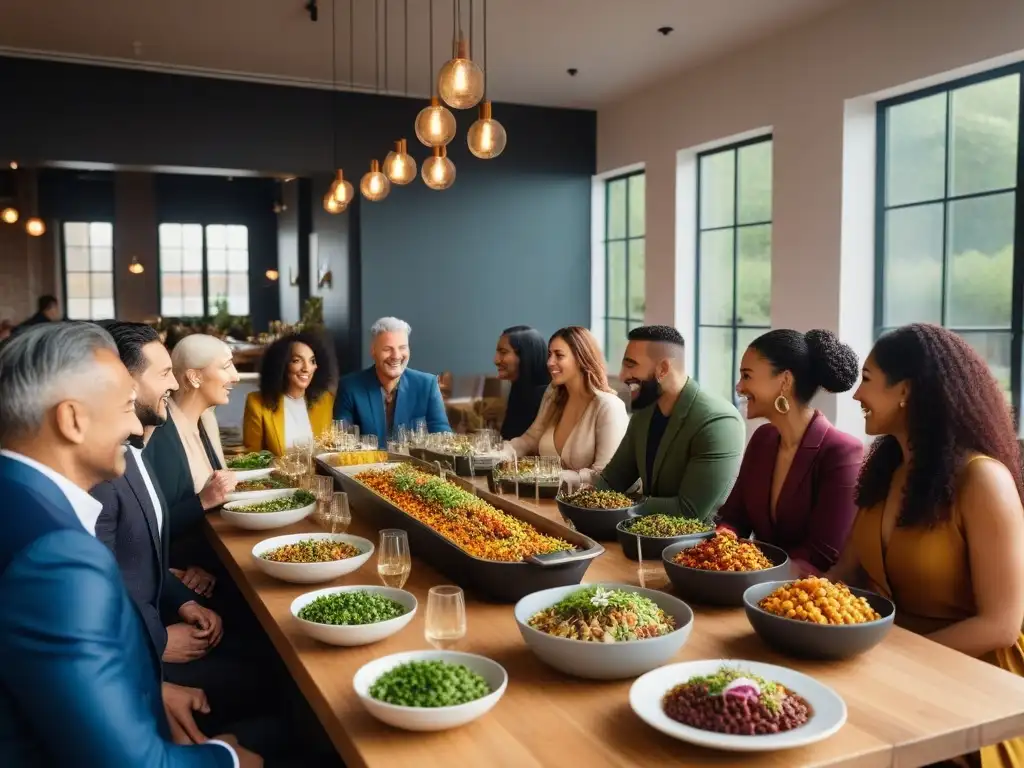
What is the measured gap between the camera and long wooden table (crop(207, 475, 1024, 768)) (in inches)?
55.0

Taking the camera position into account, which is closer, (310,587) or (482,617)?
(482,617)

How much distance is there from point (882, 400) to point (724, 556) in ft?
1.95

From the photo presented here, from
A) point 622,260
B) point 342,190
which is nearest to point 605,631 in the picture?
point 342,190

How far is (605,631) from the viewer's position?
1.66 m

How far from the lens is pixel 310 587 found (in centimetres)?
225

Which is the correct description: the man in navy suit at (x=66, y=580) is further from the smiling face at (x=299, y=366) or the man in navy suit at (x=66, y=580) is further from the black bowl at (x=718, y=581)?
the smiling face at (x=299, y=366)

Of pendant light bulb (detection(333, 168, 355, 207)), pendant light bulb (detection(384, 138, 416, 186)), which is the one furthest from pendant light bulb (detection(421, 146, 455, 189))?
pendant light bulb (detection(333, 168, 355, 207))

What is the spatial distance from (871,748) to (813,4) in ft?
18.3

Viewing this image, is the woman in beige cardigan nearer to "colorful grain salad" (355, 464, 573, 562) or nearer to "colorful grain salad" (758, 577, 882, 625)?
"colorful grain salad" (355, 464, 573, 562)

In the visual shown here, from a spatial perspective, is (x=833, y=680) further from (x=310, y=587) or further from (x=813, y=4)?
(x=813, y=4)

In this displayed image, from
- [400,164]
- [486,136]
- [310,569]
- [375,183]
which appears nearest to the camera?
[310,569]

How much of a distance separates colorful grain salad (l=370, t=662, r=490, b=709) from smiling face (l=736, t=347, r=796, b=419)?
144 cm

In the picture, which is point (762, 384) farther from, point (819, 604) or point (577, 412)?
point (577, 412)

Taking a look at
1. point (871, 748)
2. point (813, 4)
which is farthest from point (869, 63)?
point (871, 748)
